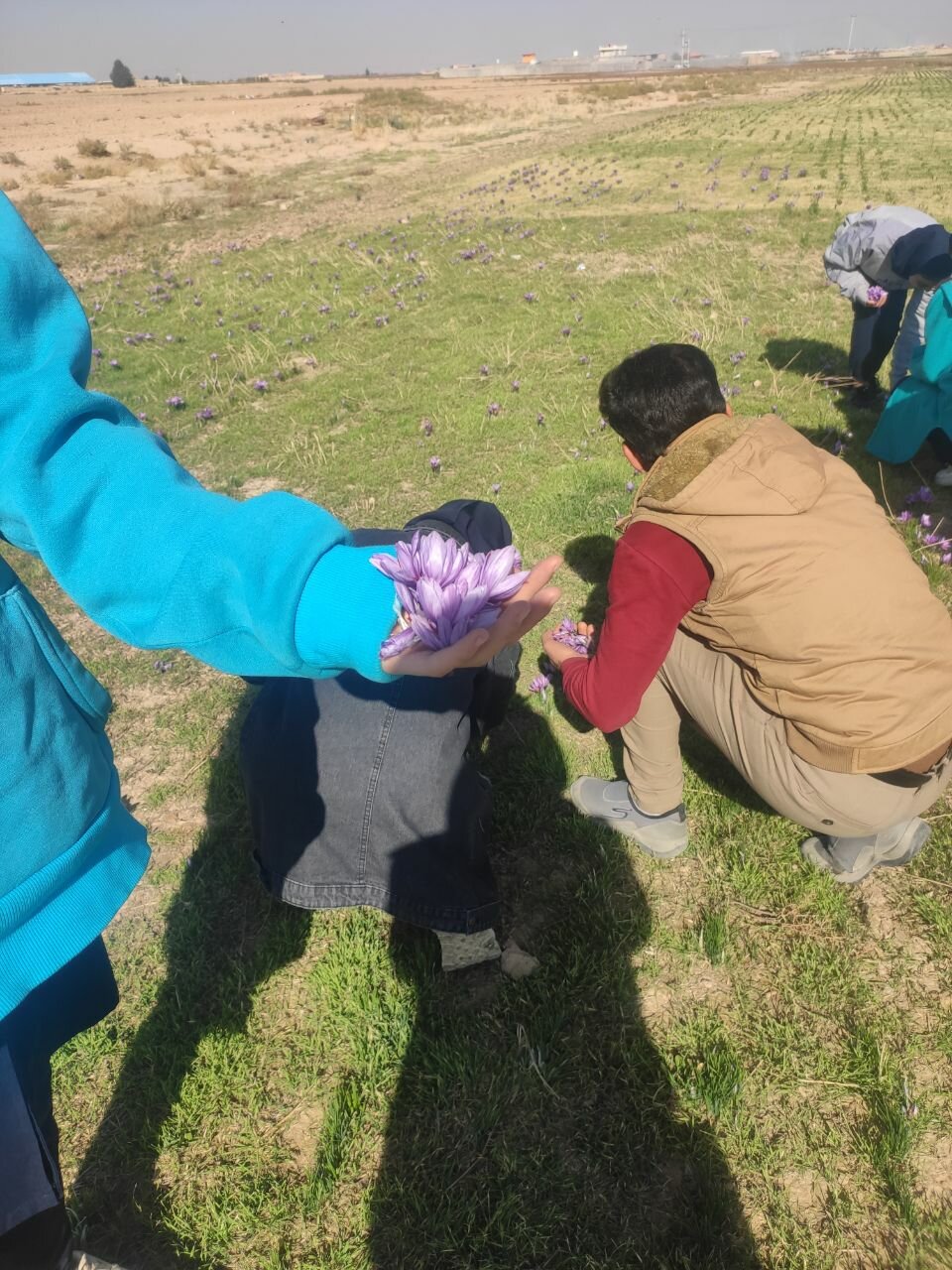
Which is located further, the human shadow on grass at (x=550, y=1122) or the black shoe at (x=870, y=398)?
the black shoe at (x=870, y=398)

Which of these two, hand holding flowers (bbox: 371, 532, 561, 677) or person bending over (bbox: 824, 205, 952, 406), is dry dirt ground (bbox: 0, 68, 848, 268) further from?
hand holding flowers (bbox: 371, 532, 561, 677)

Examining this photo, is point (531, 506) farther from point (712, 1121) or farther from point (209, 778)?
point (712, 1121)

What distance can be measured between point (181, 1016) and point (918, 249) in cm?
669

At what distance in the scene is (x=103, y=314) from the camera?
1027 centimetres

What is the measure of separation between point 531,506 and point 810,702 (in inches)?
125

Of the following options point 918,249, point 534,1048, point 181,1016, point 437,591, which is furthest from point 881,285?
point 181,1016

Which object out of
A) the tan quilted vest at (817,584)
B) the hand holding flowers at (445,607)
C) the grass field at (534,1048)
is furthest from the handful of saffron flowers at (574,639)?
the hand holding flowers at (445,607)

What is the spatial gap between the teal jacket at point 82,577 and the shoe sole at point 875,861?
2.24m

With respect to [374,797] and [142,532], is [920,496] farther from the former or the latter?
[142,532]

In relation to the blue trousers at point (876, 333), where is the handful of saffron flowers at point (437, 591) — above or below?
above

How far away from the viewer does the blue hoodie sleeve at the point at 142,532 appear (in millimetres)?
1115

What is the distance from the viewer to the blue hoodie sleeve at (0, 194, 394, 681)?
1.12m

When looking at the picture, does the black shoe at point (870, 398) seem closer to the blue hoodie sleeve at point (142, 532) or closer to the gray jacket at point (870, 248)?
the gray jacket at point (870, 248)

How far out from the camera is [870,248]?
20.1 feet
